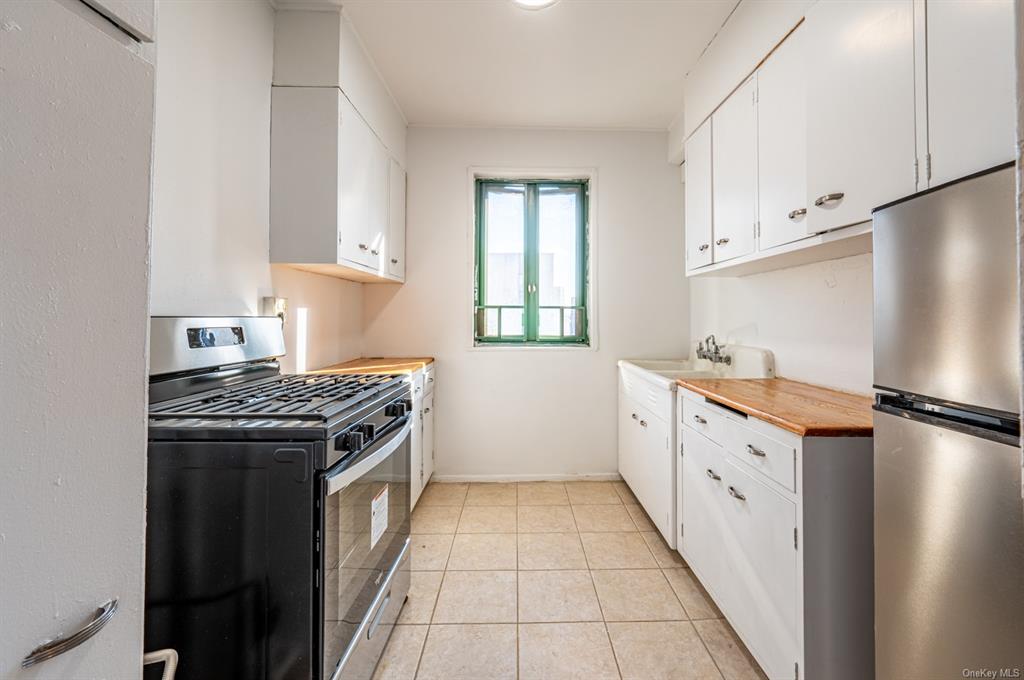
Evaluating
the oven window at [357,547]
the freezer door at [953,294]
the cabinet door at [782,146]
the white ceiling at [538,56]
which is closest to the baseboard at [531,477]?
the oven window at [357,547]

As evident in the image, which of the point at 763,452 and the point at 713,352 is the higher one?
the point at 713,352

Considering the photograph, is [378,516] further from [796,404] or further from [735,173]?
[735,173]

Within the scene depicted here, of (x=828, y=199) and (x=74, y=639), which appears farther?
(x=828, y=199)

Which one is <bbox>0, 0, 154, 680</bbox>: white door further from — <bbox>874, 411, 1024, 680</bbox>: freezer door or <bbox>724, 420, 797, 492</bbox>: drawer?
<bbox>724, 420, 797, 492</bbox>: drawer

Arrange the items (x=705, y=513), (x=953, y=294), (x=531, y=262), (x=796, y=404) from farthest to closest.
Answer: (x=531, y=262)
(x=705, y=513)
(x=796, y=404)
(x=953, y=294)

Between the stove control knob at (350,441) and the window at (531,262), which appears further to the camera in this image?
the window at (531,262)

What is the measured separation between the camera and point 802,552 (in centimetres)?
119

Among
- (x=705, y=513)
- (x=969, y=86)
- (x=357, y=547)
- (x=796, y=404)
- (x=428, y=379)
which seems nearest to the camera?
(x=969, y=86)

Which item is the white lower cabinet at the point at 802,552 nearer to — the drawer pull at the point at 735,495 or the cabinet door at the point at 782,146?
the drawer pull at the point at 735,495

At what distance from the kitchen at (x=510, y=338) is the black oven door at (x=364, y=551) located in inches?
0.7

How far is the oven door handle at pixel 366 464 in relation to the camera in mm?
1047

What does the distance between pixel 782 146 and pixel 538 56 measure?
142 centimetres

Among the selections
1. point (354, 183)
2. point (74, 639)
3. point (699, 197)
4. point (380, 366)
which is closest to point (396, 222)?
point (354, 183)

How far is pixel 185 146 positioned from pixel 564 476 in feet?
9.54
